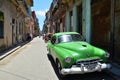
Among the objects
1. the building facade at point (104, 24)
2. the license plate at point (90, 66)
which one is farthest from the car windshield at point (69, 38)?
the license plate at point (90, 66)

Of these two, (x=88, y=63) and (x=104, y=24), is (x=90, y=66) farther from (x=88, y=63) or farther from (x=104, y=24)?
(x=104, y=24)

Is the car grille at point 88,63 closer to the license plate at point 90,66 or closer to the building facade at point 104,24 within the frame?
the license plate at point 90,66

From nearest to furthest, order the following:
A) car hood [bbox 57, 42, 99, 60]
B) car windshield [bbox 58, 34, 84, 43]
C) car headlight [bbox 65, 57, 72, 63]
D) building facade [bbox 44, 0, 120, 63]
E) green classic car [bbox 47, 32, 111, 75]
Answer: green classic car [bbox 47, 32, 111, 75] → car headlight [bbox 65, 57, 72, 63] → car hood [bbox 57, 42, 99, 60] → car windshield [bbox 58, 34, 84, 43] → building facade [bbox 44, 0, 120, 63]

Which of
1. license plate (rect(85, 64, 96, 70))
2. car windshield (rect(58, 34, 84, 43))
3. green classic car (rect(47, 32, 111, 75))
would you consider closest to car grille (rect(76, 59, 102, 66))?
green classic car (rect(47, 32, 111, 75))

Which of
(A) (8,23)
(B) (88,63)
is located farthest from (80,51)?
(A) (8,23)

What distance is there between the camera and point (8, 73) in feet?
32.1

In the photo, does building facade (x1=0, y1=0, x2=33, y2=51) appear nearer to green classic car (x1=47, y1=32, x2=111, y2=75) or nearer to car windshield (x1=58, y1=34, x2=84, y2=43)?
car windshield (x1=58, y1=34, x2=84, y2=43)

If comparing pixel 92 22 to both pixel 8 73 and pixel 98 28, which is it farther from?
pixel 8 73

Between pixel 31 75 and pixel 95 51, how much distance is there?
8.51 ft

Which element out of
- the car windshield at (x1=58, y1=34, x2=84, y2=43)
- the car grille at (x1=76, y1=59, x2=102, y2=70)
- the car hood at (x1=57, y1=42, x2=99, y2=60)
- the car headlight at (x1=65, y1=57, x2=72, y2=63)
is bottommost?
the car grille at (x1=76, y1=59, x2=102, y2=70)

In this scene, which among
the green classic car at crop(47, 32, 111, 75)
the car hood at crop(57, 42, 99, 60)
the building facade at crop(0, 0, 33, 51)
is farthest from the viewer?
the building facade at crop(0, 0, 33, 51)

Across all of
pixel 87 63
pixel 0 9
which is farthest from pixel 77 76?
pixel 0 9

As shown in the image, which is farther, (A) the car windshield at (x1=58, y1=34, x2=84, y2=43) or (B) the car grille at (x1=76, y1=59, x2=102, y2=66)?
(A) the car windshield at (x1=58, y1=34, x2=84, y2=43)

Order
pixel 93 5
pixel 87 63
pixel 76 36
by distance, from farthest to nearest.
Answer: pixel 93 5 → pixel 76 36 → pixel 87 63
